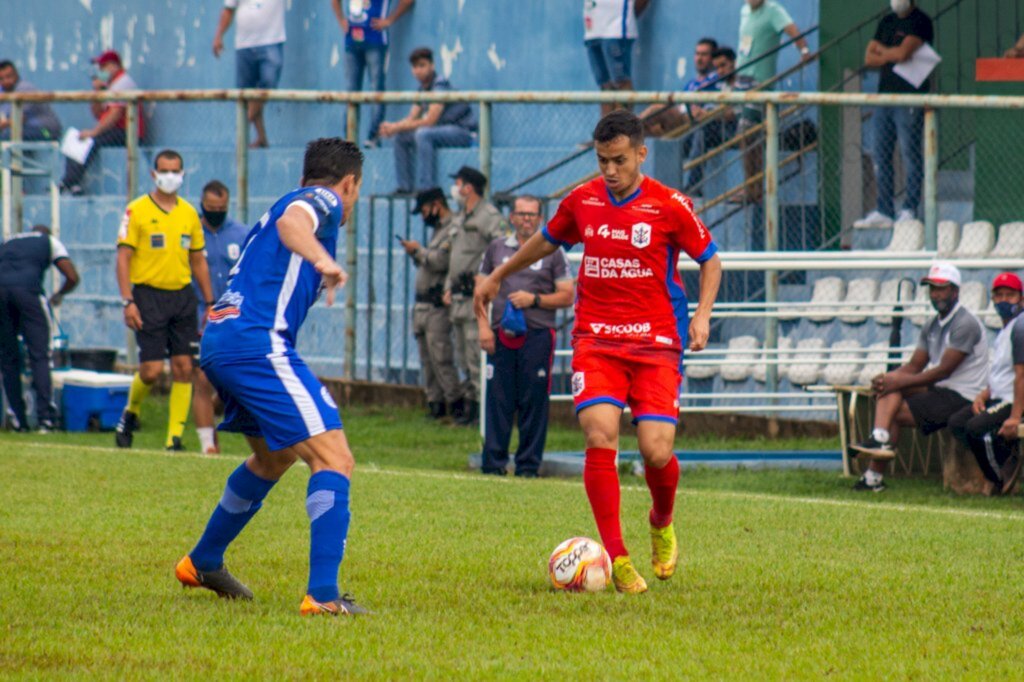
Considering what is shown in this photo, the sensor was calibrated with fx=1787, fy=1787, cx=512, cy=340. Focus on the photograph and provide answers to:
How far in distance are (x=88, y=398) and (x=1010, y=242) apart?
8.73m

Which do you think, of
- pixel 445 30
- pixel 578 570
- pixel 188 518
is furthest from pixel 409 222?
pixel 578 570

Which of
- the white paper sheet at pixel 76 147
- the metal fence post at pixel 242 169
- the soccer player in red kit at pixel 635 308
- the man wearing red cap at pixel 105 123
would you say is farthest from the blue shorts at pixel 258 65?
the soccer player in red kit at pixel 635 308

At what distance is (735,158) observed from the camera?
17.5m

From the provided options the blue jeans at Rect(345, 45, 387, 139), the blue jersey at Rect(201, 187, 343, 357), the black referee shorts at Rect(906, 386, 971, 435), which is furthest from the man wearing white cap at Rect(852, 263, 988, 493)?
the blue jeans at Rect(345, 45, 387, 139)

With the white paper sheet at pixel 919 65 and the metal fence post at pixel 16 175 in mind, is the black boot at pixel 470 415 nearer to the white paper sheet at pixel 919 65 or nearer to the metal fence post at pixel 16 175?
the white paper sheet at pixel 919 65

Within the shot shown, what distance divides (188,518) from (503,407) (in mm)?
4323

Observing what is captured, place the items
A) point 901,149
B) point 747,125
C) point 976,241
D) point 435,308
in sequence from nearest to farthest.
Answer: point 976,241 < point 901,149 < point 435,308 < point 747,125

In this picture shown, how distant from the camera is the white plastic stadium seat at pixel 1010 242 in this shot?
1602cm

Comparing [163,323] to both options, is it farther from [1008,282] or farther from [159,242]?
[1008,282]

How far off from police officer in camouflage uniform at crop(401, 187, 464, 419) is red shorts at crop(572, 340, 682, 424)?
860 cm

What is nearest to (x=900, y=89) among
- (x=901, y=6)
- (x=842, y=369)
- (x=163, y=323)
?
(x=901, y=6)

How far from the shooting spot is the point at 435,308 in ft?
56.4

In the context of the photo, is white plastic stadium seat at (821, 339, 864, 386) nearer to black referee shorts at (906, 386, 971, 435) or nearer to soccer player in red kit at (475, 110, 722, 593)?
black referee shorts at (906, 386, 971, 435)

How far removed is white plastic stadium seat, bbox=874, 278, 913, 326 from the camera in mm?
15461
